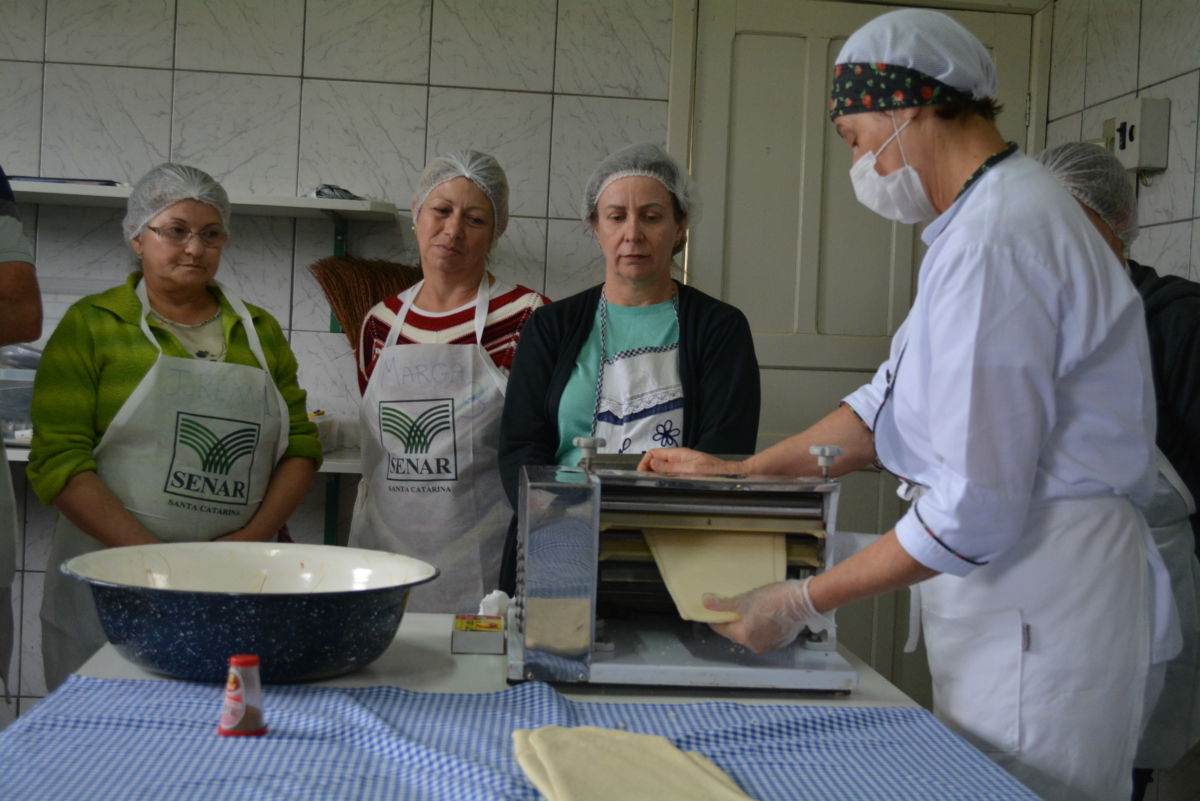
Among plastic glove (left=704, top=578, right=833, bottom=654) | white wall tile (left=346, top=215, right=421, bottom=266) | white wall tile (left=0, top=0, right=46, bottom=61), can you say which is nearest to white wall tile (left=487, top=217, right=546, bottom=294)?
white wall tile (left=346, top=215, right=421, bottom=266)

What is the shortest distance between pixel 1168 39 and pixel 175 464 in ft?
8.10

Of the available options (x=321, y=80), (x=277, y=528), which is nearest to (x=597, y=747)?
(x=277, y=528)

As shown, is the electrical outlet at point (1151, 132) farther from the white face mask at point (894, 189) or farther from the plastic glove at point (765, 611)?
the plastic glove at point (765, 611)

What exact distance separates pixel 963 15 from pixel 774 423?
4.61 ft

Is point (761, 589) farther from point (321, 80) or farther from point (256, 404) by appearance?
point (321, 80)

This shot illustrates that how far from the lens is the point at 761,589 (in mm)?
1239

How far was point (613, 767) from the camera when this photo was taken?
96cm

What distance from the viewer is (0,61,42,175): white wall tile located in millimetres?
3029

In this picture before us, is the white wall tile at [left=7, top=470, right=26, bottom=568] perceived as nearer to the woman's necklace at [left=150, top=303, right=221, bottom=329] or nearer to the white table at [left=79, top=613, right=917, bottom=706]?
the woman's necklace at [left=150, top=303, right=221, bottom=329]

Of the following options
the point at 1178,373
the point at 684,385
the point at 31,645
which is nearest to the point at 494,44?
the point at 684,385

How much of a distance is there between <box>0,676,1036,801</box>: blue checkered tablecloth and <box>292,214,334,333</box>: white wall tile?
6.78 ft

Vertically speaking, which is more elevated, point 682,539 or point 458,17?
point 458,17

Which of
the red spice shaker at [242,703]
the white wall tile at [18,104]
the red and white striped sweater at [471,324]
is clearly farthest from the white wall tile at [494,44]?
the red spice shaker at [242,703]

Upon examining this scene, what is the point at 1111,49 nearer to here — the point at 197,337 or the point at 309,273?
the point at 309,273
